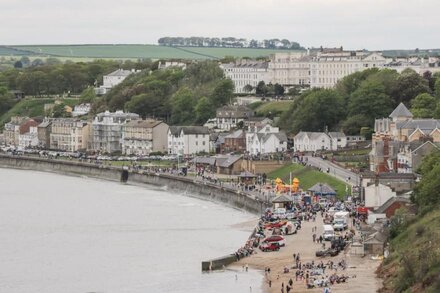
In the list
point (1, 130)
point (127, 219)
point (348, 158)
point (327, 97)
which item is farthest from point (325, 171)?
point (1, 130)

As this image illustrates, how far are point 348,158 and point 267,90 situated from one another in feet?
136

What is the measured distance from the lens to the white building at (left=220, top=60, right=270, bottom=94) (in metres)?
126

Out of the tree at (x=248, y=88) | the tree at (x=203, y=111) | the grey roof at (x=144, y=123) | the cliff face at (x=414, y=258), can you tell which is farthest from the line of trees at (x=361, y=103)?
the cliff face at (x=414, y=258)

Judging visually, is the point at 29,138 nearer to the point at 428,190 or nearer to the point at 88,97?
the point at 88,97

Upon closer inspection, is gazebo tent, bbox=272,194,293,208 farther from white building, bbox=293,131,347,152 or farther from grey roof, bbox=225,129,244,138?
grey roof, bbox=225,129,244,138

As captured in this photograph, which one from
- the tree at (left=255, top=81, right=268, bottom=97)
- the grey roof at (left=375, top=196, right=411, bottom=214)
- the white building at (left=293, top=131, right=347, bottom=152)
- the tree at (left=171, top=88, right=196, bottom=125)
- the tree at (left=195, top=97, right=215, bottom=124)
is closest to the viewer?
Result: the grey roof at (left=375, top=196, right=411, bottom=214)

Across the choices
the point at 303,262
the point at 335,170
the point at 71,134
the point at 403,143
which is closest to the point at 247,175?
the point at 335,170

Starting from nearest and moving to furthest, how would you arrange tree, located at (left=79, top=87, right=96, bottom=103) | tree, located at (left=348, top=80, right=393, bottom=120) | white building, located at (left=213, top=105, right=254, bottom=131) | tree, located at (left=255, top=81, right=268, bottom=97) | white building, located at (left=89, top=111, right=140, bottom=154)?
tree, located at (left=348, top=80, right=393, bottom=120)
white building, located at (left=213, top=105, right=254, bottom=131)
white building, located at (left=89, top=111, right=140, bottom=154)
tree, located at (left=255, top=81, right=268, bottom=97)
tree, located at (left=79, top=87, right=96, bottom=103)

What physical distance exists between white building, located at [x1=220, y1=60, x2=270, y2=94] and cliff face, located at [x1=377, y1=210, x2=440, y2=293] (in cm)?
7662

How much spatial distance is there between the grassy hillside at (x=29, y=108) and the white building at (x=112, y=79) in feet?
15.0

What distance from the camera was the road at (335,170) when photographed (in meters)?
67.9

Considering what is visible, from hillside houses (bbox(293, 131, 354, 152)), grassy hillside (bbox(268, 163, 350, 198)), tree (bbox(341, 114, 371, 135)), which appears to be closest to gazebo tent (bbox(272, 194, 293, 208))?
grassy hillside (bbox(268, 163, 350, 198))

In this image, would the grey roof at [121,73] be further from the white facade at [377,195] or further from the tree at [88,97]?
the white facade at [377,195]

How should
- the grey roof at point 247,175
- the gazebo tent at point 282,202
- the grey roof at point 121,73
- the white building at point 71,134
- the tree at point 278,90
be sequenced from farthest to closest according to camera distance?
the grey roof at point 121,73 < the tree at point 278,90 < the white building at point 71,134 < the grey roof at point 247,175 < the gazebo tent at point 282,202
